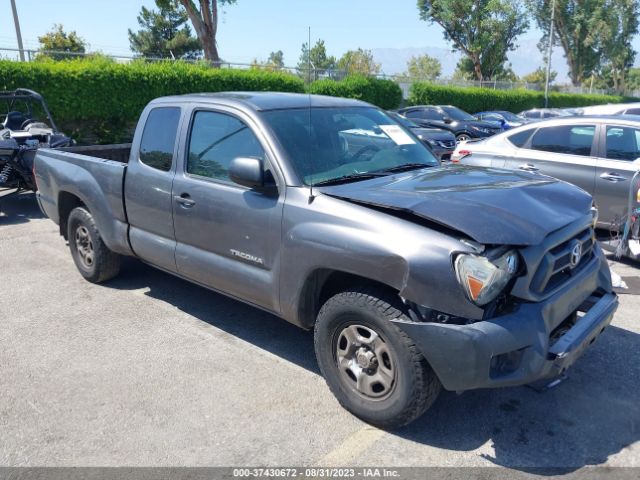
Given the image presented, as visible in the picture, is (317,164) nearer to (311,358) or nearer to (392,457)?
(311,358)

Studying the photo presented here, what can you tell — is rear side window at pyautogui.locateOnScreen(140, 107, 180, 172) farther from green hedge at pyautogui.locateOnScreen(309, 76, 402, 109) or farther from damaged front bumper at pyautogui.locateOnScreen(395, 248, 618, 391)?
green hedge at pyautogui.locateOnScreen(309, 76, 402, 109)

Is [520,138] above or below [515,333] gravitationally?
above

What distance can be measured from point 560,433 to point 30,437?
301cm

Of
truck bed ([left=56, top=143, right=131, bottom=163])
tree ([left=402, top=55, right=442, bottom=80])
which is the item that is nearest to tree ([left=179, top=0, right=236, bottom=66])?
truck bed ([left=56, top=143, right=131, bottom=163])

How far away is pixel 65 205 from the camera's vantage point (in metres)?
5.91

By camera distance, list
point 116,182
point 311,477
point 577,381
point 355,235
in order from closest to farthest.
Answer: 1. point 311,477
2. point 355,235
3. point 577,381
4. point 116,182

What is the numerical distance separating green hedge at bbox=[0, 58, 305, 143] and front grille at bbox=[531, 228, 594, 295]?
12.1m

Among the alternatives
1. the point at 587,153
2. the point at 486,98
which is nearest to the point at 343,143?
the point at 587,153

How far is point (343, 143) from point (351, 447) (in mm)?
2082

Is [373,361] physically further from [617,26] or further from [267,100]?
[617,26]

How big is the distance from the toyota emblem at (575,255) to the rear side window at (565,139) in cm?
421

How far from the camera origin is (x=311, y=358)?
4.20m

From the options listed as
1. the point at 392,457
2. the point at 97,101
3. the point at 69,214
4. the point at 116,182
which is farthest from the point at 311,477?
the point at 97,101

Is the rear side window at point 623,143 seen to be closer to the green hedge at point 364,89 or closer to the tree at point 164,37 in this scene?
the green hedge at point 364,89
